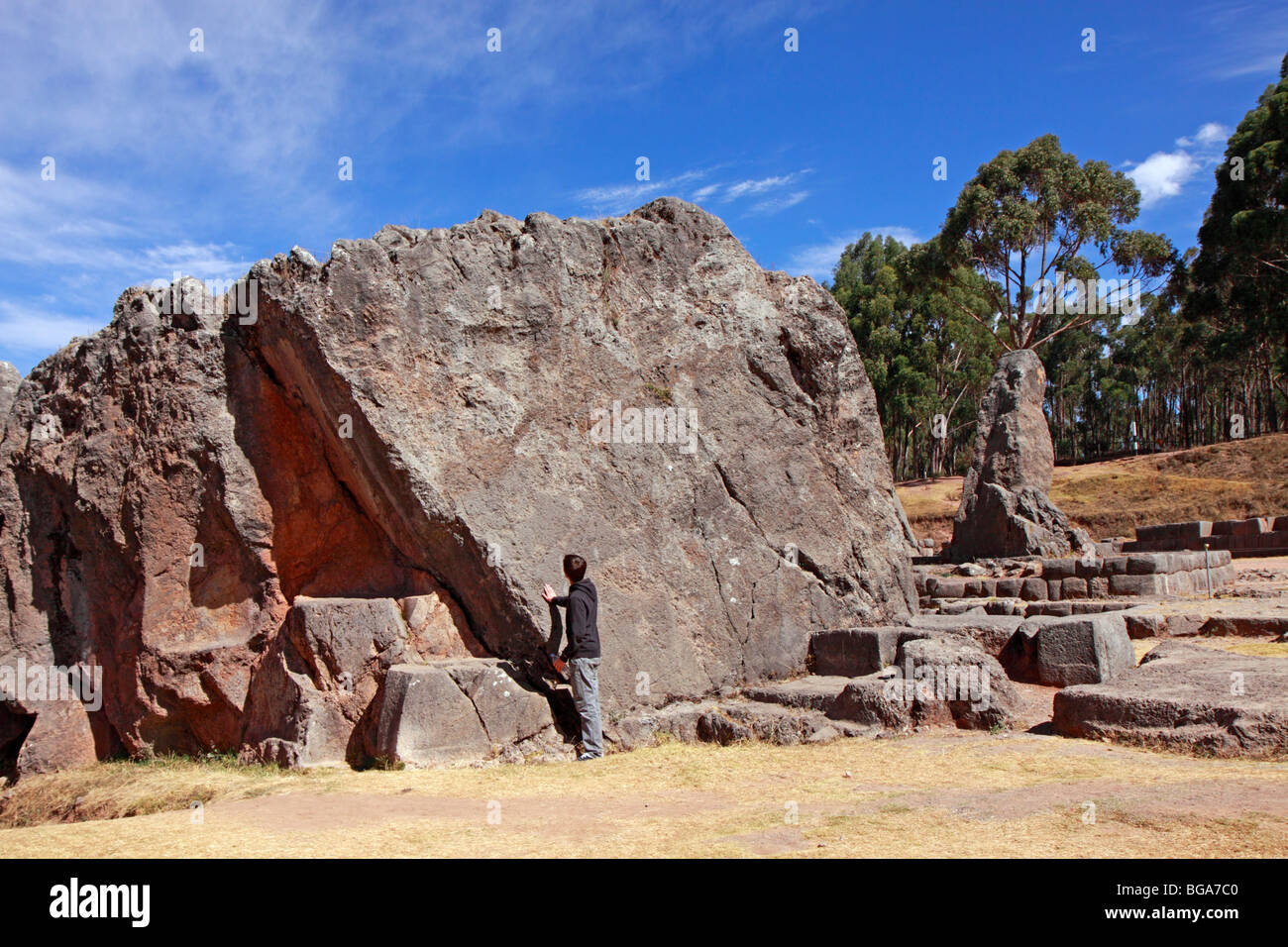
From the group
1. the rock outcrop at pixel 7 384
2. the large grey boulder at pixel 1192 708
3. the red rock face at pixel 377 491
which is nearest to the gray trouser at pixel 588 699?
the red rock face at pixel 377 491

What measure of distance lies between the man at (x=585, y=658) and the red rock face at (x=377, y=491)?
506 mm

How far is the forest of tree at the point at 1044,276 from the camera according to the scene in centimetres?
3594

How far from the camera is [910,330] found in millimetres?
46375

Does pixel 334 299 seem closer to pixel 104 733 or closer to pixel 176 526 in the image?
pixel 176 526

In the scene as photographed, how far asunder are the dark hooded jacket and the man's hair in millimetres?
64

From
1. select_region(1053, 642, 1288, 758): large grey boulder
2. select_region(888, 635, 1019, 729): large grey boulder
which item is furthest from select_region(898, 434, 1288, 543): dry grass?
select_region(888, 635, 1019, 729): large grey boulder

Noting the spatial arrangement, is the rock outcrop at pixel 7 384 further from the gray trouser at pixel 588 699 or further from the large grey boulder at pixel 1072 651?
the large grey boulder at pixel 1072 651

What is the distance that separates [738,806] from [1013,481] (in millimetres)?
18970

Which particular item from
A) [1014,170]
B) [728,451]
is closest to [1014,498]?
[728,451]

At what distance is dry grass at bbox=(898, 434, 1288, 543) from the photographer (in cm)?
3206

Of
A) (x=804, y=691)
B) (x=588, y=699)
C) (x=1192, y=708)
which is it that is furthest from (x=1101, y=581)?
(x=588, y=699)

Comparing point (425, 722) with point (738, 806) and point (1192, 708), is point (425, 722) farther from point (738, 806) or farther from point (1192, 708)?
point (1192, 708)

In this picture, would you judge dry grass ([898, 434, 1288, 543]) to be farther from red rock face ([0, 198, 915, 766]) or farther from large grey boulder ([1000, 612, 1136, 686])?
red rock face ([0, 198, 915, 766])

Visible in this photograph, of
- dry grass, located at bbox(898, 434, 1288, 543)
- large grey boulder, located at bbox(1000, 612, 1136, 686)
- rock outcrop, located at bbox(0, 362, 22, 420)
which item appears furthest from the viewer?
dry grass, located at bbox(898, 434, 1288, 543)
